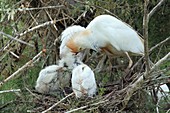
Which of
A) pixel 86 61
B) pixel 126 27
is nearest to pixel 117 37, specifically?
pixel 126 27

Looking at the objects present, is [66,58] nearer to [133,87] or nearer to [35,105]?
[35,105]

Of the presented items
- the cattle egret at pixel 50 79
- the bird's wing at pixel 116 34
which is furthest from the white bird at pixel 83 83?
the bird's wing at pixel 116 34

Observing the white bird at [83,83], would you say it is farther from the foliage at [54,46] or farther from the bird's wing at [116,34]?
the bird's wing at [116,34]

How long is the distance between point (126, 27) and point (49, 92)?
0.54m

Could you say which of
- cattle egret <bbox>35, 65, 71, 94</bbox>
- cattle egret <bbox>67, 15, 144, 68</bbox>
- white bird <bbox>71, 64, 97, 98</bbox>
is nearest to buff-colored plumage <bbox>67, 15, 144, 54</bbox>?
cattle egret <bbox>67, 15, 144, 68</bbox>

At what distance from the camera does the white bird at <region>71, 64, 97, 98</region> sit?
2922 mm

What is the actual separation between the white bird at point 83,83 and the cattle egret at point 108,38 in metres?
0.28

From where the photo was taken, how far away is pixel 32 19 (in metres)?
3.47

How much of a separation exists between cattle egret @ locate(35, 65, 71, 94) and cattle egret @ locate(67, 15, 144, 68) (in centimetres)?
15

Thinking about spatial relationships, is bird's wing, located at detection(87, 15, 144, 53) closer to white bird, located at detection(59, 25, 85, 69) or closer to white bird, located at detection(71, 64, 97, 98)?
white bird, located at detection(59, 25, 85, 69)

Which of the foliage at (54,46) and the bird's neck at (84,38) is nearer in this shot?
the foliage at (54,46)

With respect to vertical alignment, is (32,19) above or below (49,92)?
above

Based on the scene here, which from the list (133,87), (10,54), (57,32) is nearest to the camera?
(133,87)

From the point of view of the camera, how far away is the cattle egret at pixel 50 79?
10.2ft
